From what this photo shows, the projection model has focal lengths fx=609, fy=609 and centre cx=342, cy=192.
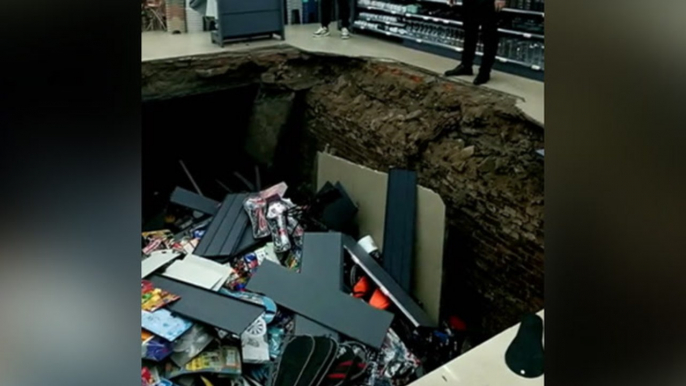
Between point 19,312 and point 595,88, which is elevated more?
point 595,88

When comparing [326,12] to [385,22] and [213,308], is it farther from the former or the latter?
[213,308]

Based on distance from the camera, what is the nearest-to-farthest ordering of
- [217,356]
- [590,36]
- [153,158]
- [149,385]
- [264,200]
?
1. [590,36]
2. [149,385]
3. [217,356]
4. [264,200]
5. [153,158]

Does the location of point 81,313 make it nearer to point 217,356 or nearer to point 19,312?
point 19,312

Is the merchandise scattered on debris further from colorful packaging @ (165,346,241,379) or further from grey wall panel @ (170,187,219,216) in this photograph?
grey wall panel @ (170,187,219,216)

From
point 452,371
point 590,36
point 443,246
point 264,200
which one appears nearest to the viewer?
point 590,36

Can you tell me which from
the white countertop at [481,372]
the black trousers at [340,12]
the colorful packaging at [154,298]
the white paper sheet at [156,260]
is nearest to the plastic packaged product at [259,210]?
the white paper sheet at [156,260]

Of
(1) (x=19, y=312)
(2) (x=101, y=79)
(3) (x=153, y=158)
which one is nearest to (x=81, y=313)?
(1) (x=19, y=312)

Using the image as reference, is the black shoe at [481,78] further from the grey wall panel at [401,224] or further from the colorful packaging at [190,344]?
the colorful packaging at [190,344]

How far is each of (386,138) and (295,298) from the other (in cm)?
147

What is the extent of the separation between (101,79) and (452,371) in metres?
1.64

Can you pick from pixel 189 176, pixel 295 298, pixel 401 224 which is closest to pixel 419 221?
pixel 401 224

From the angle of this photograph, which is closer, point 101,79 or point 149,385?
point 101,79

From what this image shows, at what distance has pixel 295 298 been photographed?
4.25 m

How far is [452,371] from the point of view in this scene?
1.86 meters
